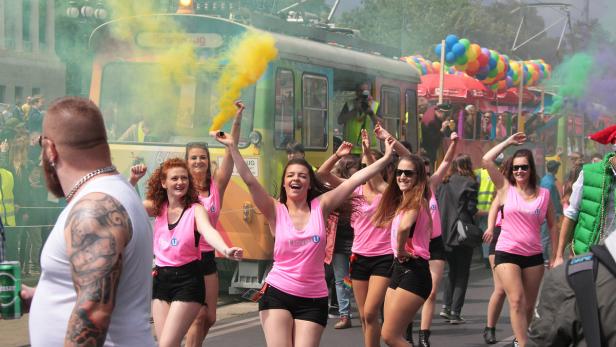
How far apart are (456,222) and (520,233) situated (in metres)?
2.44

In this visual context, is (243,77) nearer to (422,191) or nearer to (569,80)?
(422,191)

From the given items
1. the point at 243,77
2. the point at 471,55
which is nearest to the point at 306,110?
the point at 243,77

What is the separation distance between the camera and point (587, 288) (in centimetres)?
294

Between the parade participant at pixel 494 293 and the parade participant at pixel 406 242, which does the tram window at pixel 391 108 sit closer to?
the parade participant at pixel 494 293

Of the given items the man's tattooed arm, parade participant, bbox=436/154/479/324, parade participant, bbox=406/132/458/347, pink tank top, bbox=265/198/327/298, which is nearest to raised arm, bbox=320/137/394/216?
pink tank top, bbox=265/198/327/298

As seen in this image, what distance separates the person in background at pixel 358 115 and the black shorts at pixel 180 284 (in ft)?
23.2

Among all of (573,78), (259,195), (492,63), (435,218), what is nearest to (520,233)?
(435,218)

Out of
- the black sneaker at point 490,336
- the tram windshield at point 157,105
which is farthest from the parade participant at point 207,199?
the tram windshield at point 157,105

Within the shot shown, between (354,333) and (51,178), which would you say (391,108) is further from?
(51,178)

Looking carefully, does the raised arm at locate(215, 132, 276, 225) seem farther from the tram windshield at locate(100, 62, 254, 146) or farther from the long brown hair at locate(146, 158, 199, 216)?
the tram windshield at locate(100, 62, 254, 146)

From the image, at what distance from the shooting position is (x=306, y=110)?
1309 centimetres

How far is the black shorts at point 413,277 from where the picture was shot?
25.5 feet

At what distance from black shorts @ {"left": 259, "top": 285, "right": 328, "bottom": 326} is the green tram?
5398mm

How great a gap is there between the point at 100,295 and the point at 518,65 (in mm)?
24883
